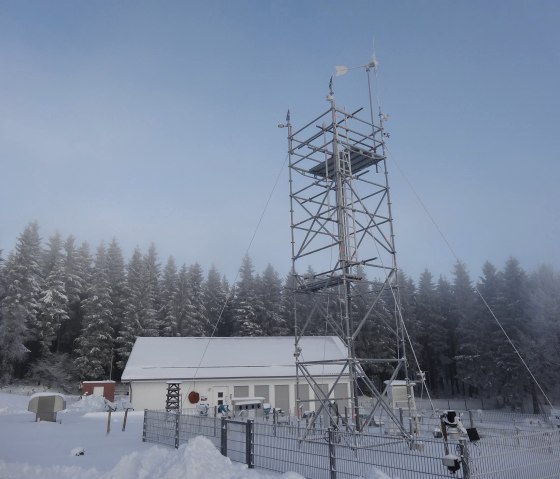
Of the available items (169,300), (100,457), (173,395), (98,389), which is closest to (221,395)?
(173,395)

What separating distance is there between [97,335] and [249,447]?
4846 cm

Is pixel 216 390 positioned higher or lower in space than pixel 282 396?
higher

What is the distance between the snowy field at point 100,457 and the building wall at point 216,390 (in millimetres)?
11334

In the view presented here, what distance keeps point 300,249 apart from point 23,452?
507 inches

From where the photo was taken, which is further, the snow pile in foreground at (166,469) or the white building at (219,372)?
the white building at (219,372)

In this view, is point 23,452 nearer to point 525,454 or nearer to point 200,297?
point 525,454

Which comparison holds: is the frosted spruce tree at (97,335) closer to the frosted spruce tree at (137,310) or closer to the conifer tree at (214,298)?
the frosted spruce tree at (137,310)

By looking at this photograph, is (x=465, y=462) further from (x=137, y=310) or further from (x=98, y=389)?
(x=137, y=310)

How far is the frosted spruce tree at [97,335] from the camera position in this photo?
2163 inches

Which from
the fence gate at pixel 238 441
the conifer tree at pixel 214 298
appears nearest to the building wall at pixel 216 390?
the fence gate at pixel 238 441

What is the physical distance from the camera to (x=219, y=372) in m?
38.1

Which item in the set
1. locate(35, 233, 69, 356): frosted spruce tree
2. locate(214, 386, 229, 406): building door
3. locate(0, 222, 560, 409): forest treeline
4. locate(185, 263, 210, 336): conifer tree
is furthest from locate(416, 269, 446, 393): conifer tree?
locate(35, 233, 69, 356): frosted spruce tree

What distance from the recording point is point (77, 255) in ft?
219

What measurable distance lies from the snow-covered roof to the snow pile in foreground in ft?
76.3
